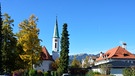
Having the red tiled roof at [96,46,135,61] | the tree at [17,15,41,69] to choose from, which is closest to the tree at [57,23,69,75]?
the tree at [17,15,41,69]

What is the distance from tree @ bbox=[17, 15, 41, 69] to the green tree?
158 centimetres

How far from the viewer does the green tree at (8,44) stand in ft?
190

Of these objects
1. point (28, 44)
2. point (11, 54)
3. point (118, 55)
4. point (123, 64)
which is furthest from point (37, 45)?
point (118, 55)

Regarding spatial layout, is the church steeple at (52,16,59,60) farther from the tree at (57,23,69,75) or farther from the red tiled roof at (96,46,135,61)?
the tree at (57,23,69,75)

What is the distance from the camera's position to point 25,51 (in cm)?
5841

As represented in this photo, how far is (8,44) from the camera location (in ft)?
193

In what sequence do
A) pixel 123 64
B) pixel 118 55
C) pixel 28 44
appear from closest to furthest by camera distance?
pixel 28 44 < pixel 123 64 < pixel 118 55

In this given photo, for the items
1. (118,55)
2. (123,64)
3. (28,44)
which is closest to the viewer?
(28,44)

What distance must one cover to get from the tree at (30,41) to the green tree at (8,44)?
5.17 ft

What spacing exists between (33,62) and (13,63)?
13.3 feet

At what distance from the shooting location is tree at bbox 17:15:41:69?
190ft

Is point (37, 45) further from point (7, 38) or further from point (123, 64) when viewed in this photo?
point (123, 64)

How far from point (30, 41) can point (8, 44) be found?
3.99m

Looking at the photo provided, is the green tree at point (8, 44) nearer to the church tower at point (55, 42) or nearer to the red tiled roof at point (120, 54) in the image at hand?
the red tiled roof at point (120, 54)
